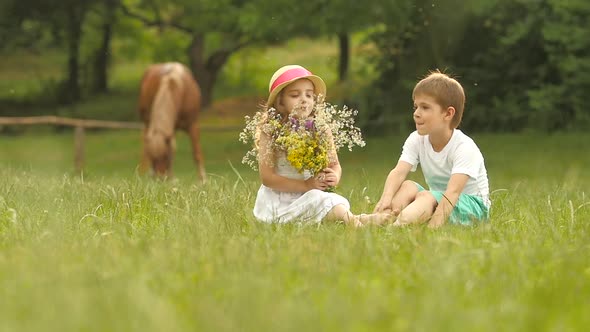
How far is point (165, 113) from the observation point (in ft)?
48.8

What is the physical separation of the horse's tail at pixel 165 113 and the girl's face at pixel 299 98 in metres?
8.62

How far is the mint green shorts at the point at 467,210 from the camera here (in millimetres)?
5873

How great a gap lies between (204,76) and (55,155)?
6609mm

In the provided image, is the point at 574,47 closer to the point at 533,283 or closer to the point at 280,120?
the point at 280,120

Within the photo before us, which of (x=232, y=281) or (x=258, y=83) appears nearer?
(x=232, y=281)

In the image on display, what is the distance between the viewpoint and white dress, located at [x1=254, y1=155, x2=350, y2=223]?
19.2ft

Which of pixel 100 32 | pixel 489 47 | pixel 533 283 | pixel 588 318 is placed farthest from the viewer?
pixel 100 32

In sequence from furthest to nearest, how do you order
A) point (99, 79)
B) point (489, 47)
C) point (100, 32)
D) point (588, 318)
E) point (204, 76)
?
point (99, 79) < point (100, 32) < point (204, 76) < point (489, 47) < point (588, 318)

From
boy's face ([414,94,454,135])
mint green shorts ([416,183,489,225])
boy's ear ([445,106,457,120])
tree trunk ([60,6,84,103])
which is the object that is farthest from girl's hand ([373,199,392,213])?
tree trunk ([60,6,84,103])

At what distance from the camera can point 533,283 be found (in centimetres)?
369

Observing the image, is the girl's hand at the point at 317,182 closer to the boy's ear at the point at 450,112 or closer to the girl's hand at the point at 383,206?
the girl's hand at the point at 383,206

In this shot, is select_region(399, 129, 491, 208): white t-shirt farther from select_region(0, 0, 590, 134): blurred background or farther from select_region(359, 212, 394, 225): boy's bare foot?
select_region(0, 0, 590, 134): blurred background

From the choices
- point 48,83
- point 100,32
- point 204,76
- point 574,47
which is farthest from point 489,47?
point 48,83

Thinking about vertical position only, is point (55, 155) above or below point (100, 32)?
below
